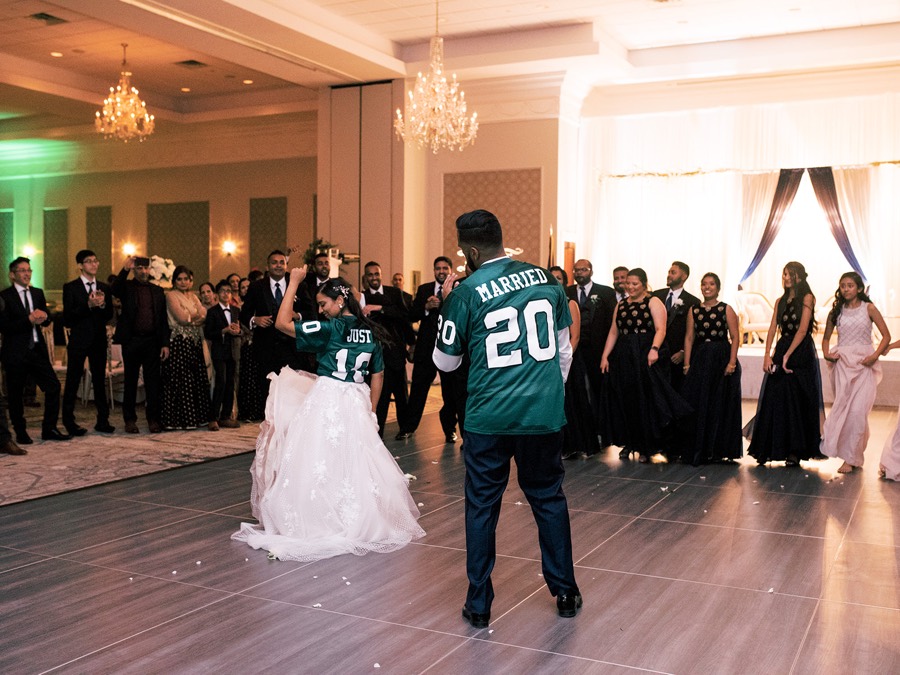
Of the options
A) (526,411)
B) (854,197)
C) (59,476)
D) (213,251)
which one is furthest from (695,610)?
(213,251)

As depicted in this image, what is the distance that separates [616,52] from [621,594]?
901 centimetres

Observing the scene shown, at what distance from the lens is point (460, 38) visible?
38.1 feet

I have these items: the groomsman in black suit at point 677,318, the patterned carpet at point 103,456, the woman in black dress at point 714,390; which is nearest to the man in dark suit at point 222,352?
the patterned carpet at point 103,456

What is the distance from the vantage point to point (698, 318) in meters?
7.13

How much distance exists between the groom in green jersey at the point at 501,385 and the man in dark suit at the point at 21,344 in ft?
17.4

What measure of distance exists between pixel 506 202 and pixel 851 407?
6.54 meters

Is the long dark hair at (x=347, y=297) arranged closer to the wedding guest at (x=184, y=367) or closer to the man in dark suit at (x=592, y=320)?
the man in dark suit at (x=592, y=320)

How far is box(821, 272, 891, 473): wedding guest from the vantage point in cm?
679

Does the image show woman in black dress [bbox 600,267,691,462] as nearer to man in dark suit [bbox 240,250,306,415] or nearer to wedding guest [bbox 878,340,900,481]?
wedding guest [bbox 878,340,900,481]

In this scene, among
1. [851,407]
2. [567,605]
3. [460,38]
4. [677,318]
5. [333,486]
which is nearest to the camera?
[567,605]

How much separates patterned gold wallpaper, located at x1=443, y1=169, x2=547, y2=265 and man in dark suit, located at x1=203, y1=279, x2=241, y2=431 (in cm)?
444

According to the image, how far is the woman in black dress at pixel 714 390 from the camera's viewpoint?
22.9 ft

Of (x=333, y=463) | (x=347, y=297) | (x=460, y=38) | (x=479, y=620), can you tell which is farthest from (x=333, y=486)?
(x=460, y=38)

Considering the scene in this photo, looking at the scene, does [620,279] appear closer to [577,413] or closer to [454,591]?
[577,413]
